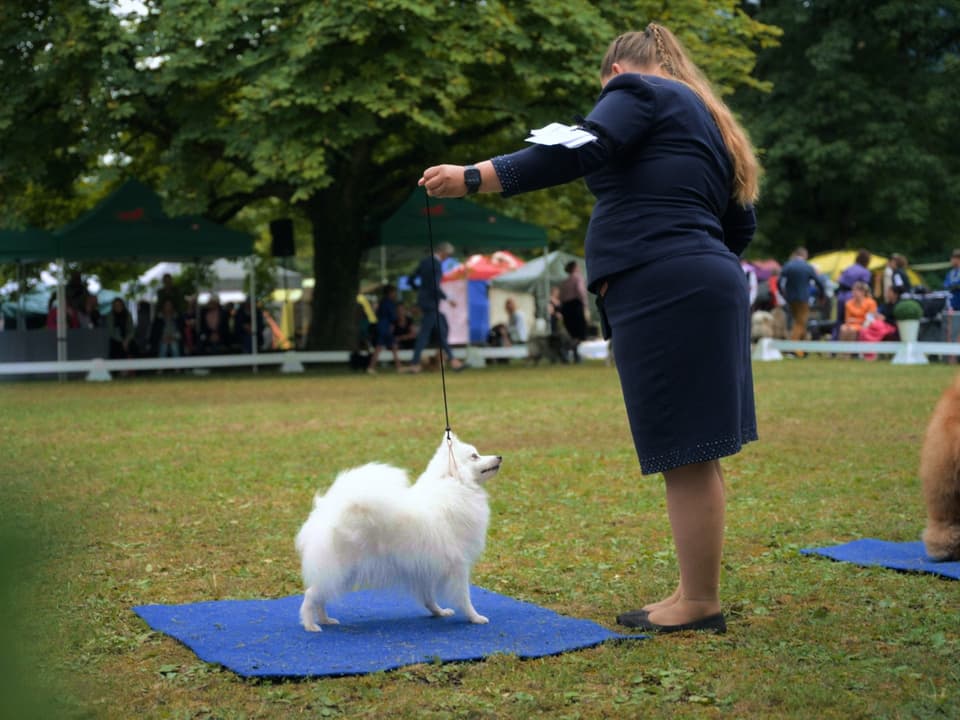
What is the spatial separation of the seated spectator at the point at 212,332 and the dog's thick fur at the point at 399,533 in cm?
2134

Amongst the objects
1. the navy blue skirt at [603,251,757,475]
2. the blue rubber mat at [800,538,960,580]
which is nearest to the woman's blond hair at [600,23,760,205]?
the navy blue skirt at [603,251,757,475]

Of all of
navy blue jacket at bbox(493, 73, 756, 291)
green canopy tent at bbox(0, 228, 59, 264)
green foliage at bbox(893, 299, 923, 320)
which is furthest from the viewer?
green foliage at bbox(893, 299, 923, 320)

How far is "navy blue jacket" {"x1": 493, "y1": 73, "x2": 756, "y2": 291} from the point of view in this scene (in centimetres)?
388

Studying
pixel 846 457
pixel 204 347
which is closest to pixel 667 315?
pixel 846 457

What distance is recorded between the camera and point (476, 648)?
3.93m

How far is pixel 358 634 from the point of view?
4.23 m

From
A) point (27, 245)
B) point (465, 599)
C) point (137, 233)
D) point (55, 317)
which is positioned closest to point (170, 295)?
point (55, 317)

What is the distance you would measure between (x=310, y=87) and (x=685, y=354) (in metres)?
15.7

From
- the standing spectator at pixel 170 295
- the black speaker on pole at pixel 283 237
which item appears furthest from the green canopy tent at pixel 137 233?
the standing spectator at pixel 170 295

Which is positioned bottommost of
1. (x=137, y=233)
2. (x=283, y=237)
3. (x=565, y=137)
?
(x=565, y=137)

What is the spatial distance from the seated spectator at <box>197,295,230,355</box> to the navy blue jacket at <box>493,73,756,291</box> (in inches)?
854

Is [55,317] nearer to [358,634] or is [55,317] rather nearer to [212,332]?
[212,332]

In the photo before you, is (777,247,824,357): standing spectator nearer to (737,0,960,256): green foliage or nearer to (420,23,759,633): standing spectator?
(737,0,960,256): green foliage

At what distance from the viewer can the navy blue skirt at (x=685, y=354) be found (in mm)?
4027
